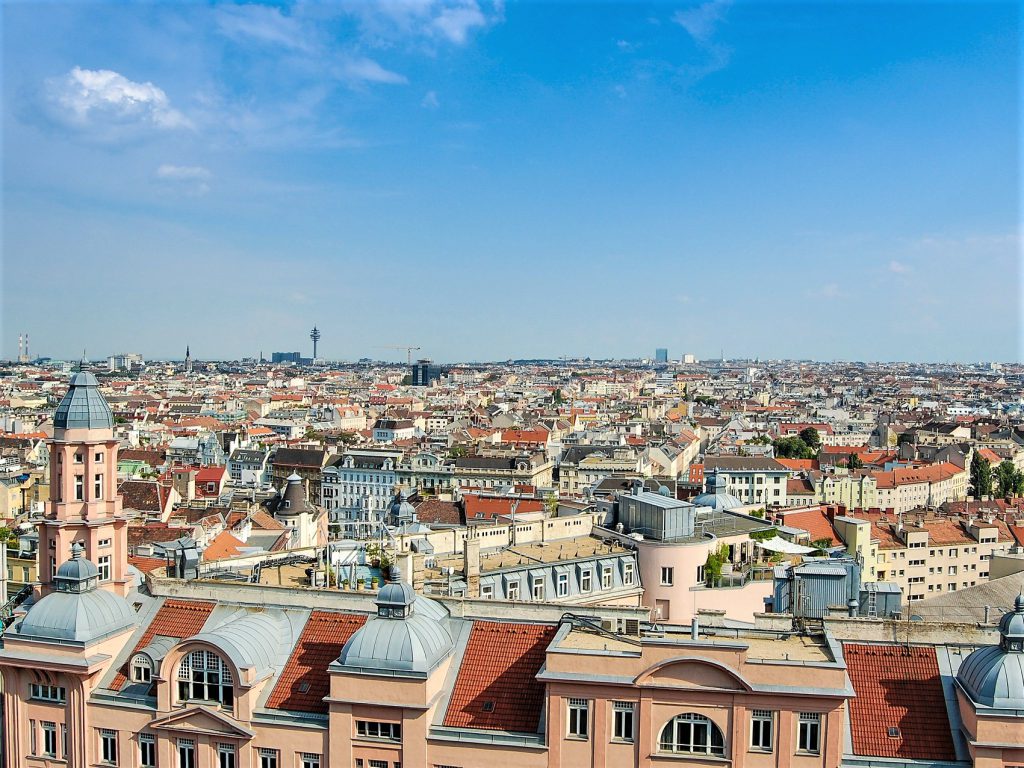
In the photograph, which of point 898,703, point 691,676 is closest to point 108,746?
point 691,676

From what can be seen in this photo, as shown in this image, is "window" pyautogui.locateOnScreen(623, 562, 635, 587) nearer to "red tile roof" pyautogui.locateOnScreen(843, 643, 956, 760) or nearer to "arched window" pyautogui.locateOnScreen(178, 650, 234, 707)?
"red tile roof" pyautogui.locateOnScreen(843, 643, 956, 760)

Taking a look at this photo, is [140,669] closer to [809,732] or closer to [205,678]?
[205,678]

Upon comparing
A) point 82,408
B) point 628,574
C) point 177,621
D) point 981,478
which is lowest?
point 981,478

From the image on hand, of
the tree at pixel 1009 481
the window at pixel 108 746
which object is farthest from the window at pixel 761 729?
the tree at pixel 1009 481

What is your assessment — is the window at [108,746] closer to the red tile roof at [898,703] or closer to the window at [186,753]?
the window at [186,753]

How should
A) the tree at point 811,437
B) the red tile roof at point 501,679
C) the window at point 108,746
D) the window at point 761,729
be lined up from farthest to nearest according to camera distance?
1. the tree at point 811,437
2. the window at point 108,746
3. the red tile roof at point 501,679
4. the window at point 761,729

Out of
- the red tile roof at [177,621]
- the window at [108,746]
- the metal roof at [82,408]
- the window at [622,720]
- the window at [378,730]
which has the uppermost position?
the metal roof at [82,408]
